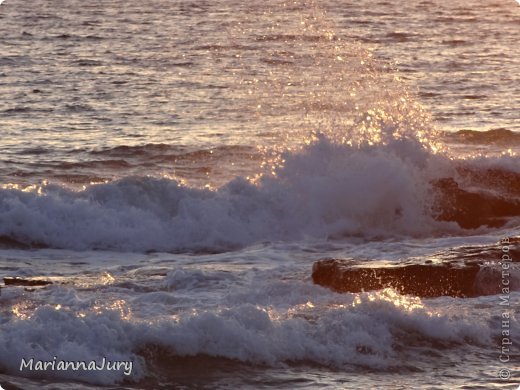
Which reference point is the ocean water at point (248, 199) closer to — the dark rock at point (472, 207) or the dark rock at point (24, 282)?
the dark rock at point (472, 207)

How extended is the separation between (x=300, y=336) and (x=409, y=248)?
3888 mm

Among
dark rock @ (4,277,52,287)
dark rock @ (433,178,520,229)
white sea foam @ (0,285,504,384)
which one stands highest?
dark rock @ (433,178,520,229)

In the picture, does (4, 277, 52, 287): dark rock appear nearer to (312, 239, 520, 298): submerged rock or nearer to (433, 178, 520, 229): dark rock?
(312, 239, 520, 298): submerged rock

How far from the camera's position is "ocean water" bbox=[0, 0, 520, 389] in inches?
351

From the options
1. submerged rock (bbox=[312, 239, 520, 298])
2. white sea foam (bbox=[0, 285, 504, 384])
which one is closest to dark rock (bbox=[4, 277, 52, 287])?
white sea foam (bbox=[0, 285, 504, 384])

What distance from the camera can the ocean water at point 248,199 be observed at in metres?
8.91

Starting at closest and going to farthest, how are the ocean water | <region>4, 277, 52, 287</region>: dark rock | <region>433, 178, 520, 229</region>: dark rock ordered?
the ocean water < <region>4, 277, 52, 287</region>: dark rock < <region>433, 178, 520, 229</region>: dark rock

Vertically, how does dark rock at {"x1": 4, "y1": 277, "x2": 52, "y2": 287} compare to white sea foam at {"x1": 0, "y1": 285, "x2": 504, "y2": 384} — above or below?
above

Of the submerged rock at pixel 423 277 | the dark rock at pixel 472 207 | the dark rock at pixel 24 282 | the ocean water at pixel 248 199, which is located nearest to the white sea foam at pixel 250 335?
the ocean water at pixel 248 199

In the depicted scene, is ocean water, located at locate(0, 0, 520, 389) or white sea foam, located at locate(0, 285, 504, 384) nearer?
white sea foam, located at locate(0, 285, 504, 384)

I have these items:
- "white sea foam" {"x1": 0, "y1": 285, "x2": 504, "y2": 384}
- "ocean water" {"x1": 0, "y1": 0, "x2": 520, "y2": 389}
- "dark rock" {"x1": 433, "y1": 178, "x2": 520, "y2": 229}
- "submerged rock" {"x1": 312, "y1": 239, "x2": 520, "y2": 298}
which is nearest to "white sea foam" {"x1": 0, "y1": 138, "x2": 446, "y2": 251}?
"ocean water" {"x1": 0, "y1": 0, "x2": 520, "y2": 389}

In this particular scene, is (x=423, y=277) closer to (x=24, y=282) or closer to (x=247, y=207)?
(x=24, y=282)

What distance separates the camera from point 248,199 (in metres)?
14.6

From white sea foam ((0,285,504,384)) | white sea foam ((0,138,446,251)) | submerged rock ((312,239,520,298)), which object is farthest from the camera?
white sea foam ((0,138,446,251))
